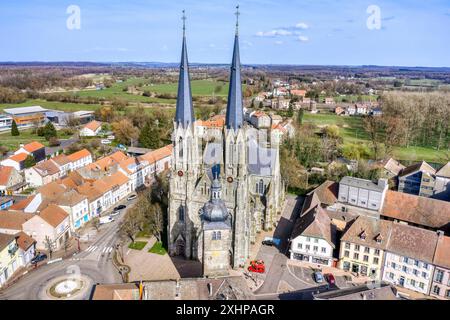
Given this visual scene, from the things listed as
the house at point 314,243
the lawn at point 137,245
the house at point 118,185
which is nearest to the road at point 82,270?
the lawn at point 137,245

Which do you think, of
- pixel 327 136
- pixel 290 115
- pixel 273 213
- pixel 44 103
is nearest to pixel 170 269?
pixel 273 213

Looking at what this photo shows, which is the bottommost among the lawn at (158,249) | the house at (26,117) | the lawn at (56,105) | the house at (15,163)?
the lawn at (158,249)

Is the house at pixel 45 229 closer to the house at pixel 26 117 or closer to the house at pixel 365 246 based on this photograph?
the house at pixel 365 246

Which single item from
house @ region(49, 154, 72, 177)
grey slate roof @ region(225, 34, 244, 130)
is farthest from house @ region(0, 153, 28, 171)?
grey slate roof @ region(225, 34, 244, 130)

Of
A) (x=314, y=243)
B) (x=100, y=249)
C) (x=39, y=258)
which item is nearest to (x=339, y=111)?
(x=314, y=243)

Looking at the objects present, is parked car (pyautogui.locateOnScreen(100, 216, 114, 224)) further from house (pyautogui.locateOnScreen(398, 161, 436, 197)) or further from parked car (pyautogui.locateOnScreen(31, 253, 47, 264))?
house (pyautogui.locateOnScreen(398, 161, 436, 197))
